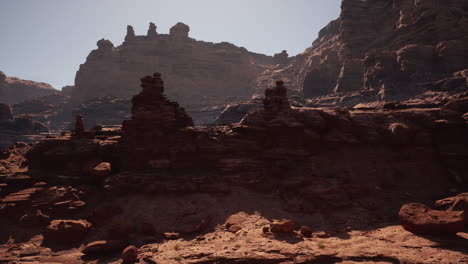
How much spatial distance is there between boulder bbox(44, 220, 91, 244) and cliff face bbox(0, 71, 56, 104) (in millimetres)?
180943

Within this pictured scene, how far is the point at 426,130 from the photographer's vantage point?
2348 cm

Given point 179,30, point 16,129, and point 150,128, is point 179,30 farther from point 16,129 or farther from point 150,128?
point 150,128

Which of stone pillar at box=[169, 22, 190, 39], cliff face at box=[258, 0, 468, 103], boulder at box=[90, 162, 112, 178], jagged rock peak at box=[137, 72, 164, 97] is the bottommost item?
boulder at box=[90, 162, 112, 178]

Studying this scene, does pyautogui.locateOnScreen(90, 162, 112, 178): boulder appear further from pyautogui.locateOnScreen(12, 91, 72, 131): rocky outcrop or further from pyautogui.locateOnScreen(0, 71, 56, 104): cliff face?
pyautogui.locateOnScreen(0, 71, 56, 104): cliff face

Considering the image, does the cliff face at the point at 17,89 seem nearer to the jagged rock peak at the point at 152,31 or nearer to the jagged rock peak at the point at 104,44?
the jagged rock peak at the point at 104,44

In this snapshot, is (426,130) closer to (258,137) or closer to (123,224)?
(258,137)

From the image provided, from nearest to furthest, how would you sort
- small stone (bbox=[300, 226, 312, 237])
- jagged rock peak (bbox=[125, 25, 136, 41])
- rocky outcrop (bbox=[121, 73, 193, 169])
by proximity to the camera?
small stone (bbox=[300, 226, 312, 237]) → rocky outcrop (bbox=[121, 73, 193, 169]) → jagged rock peak (bbox=[125, 25, 136, 41])

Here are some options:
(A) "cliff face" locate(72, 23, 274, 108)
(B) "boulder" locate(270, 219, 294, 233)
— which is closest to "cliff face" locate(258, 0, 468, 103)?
(A) "cliff face" locate(72, 23, 274, 108)

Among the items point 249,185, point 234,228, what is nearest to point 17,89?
point 249,185

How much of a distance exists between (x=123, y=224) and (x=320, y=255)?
12471 mm

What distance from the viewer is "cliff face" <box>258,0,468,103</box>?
6338 centimetres

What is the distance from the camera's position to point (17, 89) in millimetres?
167750

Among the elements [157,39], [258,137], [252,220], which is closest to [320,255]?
[252,220]

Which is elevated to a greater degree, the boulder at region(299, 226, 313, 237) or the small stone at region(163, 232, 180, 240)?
the boulder at region(299, 226, 313, 237)
